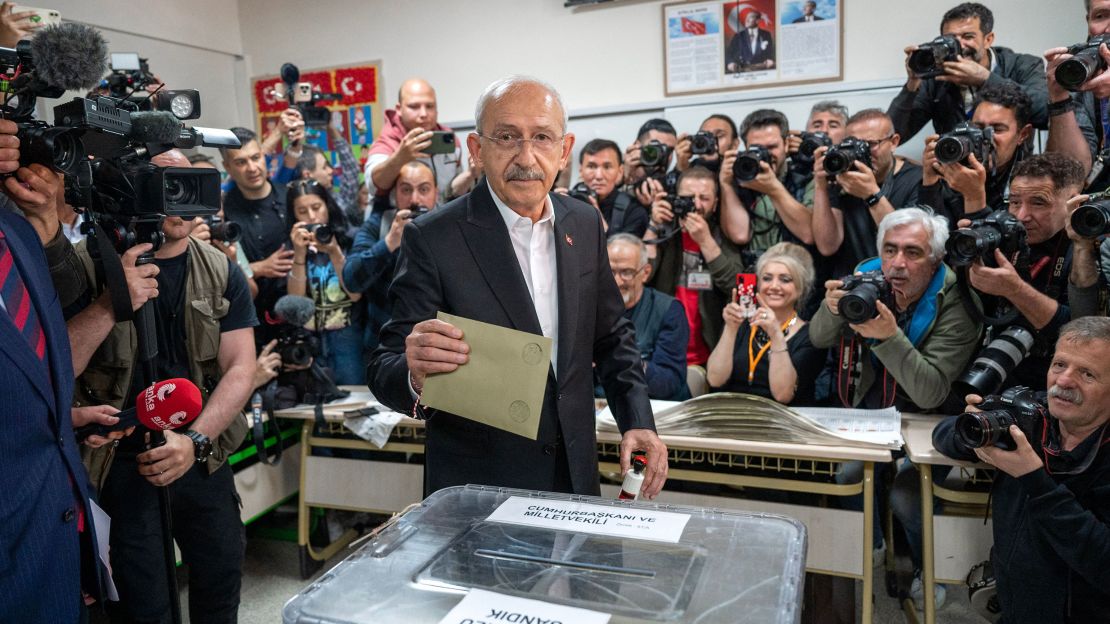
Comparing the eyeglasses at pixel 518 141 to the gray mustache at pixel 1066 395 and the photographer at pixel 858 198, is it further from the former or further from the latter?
the photographer at pixel 858 198

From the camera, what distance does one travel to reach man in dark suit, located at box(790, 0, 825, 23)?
13.7 feet

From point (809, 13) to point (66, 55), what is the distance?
149 inches

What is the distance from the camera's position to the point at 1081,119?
289cm

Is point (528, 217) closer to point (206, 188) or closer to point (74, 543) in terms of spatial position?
point (206, 188)

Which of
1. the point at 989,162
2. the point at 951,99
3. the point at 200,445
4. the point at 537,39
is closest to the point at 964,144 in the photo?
the point at 989,162

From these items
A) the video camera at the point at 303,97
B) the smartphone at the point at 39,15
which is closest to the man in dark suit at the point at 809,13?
the video camera at the point at 303,97

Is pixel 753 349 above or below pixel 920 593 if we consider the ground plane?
above

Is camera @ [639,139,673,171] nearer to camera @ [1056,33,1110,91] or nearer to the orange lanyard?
the orange lanyard

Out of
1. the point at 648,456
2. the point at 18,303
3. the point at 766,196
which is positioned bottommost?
the point at 648,456

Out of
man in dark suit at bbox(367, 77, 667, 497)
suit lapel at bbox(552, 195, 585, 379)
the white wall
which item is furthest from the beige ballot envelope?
the white wall

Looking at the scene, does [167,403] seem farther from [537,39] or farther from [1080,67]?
[537,39]

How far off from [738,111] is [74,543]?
12.5 feet

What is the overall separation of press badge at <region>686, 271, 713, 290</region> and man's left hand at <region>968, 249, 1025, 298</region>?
1109mm

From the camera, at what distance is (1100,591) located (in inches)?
73.5
